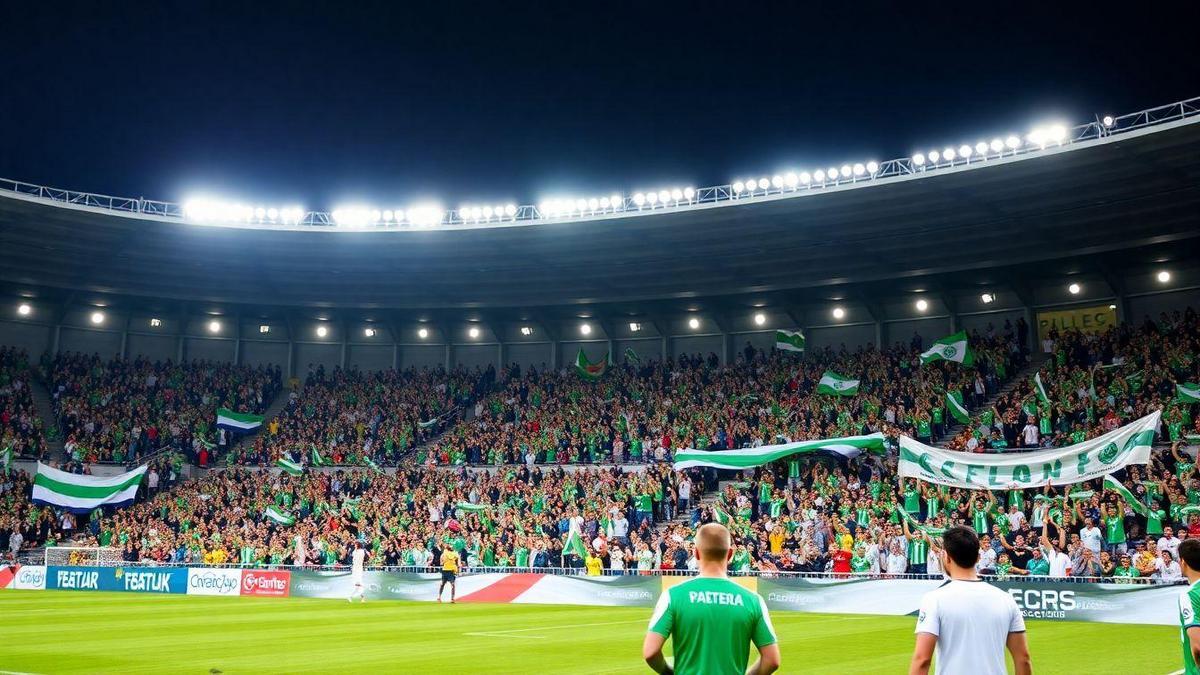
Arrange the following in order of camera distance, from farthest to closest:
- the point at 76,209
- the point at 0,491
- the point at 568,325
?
the point at 568,325 → the point at 0,491 → the point at 76,209

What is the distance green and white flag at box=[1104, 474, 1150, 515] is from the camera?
2786 centimetres

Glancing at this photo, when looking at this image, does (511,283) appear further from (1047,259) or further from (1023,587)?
(1023,587)

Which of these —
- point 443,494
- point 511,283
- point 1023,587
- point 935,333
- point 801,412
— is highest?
point 511,283

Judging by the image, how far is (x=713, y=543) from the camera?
5.74 metres

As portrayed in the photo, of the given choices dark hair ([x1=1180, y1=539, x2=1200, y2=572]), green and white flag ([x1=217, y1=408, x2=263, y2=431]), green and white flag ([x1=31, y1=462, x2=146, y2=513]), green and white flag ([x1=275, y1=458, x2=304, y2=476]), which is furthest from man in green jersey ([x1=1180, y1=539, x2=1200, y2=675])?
green and white flag ([x1=217, y1=408, x2=263, y2=431])

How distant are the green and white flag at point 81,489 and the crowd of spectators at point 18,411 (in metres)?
2.90

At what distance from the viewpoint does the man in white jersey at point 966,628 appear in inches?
234

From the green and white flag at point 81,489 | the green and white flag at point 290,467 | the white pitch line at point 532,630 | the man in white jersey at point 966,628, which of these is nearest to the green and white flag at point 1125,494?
the white pitch line at point 532,630

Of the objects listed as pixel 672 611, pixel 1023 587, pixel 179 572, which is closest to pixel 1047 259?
pixel 1023 587

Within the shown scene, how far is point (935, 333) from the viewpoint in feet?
154

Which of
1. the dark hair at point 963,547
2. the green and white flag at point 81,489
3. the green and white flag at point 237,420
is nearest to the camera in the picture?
the dark hair at point 963,547

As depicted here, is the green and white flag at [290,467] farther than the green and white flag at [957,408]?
Yes

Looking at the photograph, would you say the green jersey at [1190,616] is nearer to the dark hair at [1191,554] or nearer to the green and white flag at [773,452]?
the dark hair at [1191,554]

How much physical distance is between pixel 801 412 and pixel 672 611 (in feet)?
115
